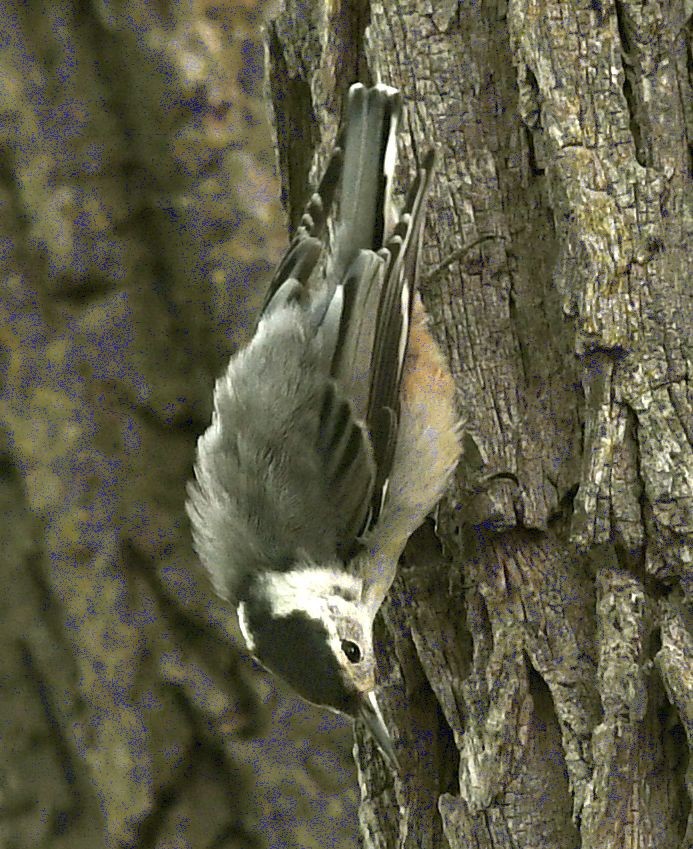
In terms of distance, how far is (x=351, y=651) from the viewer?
1683 mm

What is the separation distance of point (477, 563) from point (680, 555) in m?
0.28

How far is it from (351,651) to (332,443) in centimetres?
30

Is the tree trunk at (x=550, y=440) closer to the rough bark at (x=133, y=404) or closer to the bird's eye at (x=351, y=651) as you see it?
the bird's eye at (x=351, y=651)

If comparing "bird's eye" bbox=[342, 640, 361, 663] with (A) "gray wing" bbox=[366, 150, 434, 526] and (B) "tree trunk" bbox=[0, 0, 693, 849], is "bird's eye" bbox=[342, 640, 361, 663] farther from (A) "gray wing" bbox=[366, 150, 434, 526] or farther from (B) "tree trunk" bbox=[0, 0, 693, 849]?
(A) "gray wing" bbox=[366, 150, 434, 526]

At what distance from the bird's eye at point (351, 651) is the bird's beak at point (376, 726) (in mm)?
51

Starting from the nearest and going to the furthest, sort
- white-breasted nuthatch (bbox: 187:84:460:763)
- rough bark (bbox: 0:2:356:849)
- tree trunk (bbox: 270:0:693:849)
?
1. tree trunk (bbox: 270:0:693:849)
2. white-breasted nuthatch (bbox: 187:84:460:763)
3. rough bark (bbox: 0:2:356:849)

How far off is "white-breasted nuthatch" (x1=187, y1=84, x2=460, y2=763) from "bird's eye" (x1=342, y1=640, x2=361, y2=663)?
0.02m

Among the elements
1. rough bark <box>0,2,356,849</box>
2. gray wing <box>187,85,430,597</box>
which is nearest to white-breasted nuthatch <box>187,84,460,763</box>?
gray wing <box>187,85,430,597</box>

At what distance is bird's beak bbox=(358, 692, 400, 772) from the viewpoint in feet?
5.27

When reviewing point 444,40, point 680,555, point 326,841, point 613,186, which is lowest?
point 326,841

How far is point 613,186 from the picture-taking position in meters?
1.57

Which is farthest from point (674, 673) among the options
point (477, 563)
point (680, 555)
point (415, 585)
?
point (415, 585)

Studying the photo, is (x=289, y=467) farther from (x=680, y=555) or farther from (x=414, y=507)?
(x=680, y=555)

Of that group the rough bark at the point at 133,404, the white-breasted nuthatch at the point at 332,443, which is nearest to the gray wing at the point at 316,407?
the white-breasted nuthatch at the point at 332,443
